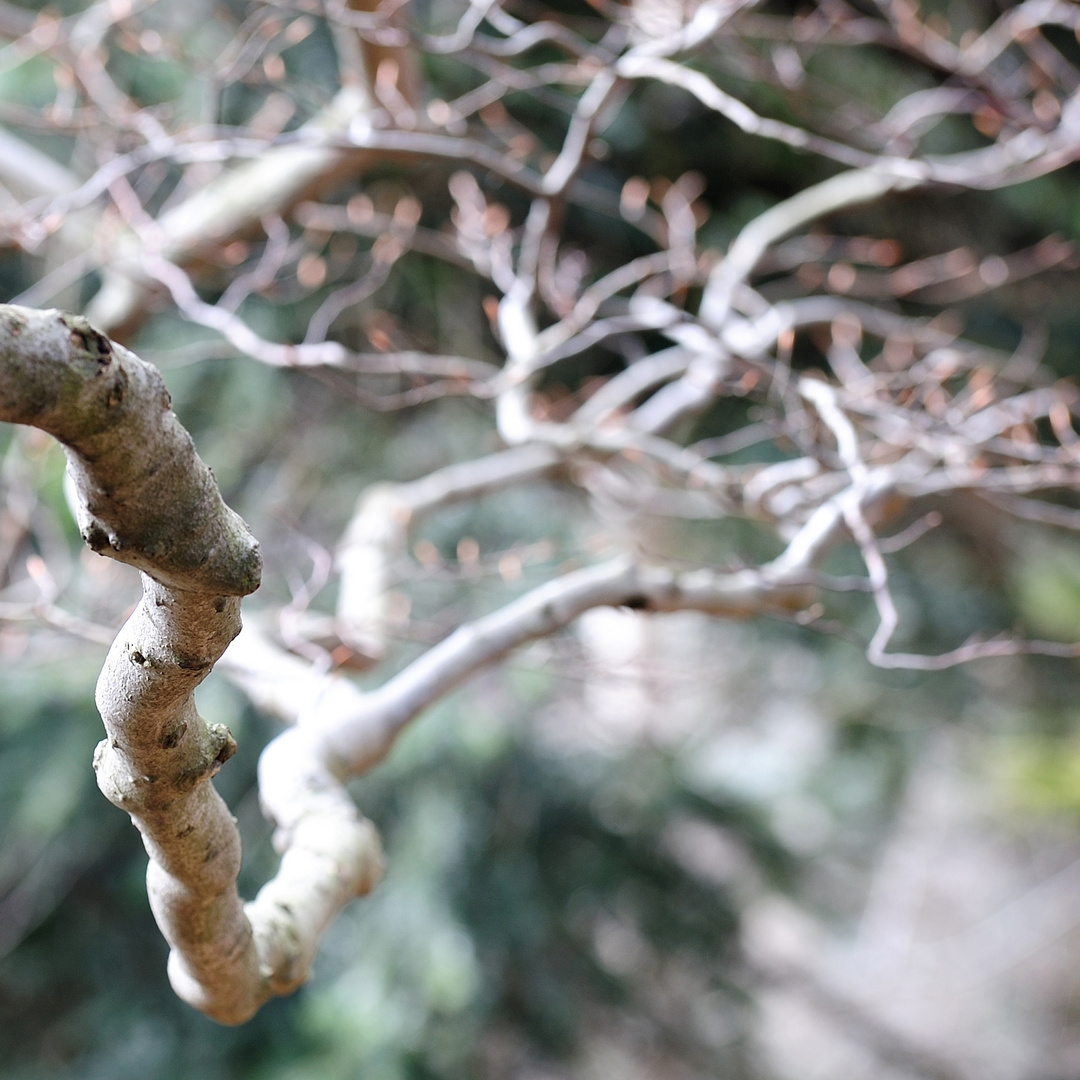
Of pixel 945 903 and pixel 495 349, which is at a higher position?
pixel 495 349

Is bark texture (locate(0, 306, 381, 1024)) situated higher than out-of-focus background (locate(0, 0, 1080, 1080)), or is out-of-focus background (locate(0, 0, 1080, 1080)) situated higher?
bark texture (locate(0, 306, 381, 1024))

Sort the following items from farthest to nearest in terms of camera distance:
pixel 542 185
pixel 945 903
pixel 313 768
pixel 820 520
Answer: pixel 945 903, pixel 542 185, pixel 820 520, pixel 313 768

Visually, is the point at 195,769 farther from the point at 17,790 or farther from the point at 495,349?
the point at 495,349

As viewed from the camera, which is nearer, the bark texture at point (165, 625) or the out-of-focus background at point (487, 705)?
the bark texture at point (165, 625)

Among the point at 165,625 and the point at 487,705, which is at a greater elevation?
the point at 165,625

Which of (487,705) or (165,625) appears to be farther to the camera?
(487,705)

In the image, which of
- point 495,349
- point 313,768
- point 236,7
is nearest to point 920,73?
point 495,349

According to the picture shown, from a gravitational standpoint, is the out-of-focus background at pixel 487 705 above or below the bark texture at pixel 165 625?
below

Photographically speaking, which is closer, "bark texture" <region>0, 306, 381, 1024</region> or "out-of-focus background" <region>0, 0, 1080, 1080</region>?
"bark texture" <region>0, 306, 381, 1024</region>
